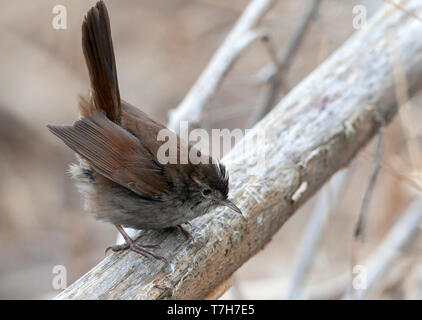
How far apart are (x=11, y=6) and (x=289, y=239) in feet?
13.7

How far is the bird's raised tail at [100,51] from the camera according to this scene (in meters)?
2.80

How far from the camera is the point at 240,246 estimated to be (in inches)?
104

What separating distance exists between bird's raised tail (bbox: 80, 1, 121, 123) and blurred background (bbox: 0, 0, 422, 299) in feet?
6.24

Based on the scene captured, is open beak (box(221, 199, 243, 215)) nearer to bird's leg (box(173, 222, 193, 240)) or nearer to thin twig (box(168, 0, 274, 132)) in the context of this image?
bird's leg (box(173, 222, 193, 240))

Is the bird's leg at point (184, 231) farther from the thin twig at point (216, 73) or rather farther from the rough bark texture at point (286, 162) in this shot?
the thin twig at point (216, 73)

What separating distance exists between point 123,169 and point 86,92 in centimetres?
312

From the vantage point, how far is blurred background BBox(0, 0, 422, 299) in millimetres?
5113

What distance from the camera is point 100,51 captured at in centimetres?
282

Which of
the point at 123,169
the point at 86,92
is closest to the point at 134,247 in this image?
the point at 123,169

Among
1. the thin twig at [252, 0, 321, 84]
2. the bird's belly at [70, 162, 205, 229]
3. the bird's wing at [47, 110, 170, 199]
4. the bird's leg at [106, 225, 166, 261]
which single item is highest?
the thin twig at [252, 0, 321, 84]

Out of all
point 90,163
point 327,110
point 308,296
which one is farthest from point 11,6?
point 308,296

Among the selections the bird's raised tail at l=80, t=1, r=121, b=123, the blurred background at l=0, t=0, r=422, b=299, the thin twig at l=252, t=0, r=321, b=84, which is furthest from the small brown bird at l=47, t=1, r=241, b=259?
the blurred background at l=0, t=0, r=422, b=299

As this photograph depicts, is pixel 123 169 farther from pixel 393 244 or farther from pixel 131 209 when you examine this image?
pixel 393 244
